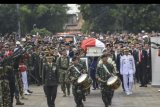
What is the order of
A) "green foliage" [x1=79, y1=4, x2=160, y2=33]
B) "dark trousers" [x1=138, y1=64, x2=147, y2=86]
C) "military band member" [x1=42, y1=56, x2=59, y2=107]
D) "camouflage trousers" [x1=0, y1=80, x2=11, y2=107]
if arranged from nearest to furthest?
"camouflage trousers" [x1=0, y1=80, x2=11, y2=107], "military band member" [x1=42, y1=56, x2=59, y2=107], "dark trousers" [x1=138, y1=64, x2=147, y2=86], "green foliage" [x1=79, y1=4, x2=160, y2=33]

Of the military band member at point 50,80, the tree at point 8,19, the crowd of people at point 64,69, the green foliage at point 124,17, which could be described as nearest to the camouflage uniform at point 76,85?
the crowd of people at point 64,69

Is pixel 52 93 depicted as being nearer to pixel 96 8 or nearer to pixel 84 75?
pixel 84 75

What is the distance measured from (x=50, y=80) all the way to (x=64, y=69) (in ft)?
15.5

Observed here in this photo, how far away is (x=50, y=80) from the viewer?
11656 millimetres

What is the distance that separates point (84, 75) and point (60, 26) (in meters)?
72.0

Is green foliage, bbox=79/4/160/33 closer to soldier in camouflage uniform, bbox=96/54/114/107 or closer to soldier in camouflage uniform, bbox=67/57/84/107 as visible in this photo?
soldier in camouflage uniform, bbox=96/54/114/107

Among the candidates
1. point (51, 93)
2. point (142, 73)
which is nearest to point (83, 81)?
point (51, 93)

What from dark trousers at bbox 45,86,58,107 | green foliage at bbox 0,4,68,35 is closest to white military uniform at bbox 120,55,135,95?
dark trousers at bbox 45,86,58,107

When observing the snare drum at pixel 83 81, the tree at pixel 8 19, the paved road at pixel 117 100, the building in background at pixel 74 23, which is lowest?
the paved road at pixel 117 100

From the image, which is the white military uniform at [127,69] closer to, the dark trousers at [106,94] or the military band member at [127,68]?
the military band member at [127,68]

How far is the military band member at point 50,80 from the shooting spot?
1166cm

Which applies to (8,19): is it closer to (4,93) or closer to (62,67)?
(62,67)

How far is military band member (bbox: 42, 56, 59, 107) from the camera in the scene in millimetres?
11664

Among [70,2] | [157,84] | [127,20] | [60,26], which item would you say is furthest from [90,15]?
[70,2]
